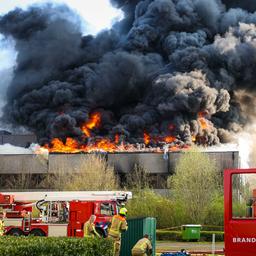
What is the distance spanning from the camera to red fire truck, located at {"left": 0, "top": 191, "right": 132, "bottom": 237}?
33125 mm

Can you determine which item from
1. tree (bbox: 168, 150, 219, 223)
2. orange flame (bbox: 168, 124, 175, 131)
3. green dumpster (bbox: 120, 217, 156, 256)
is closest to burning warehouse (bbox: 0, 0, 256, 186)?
orange flame (bbox: 168, 124, 175, 131)

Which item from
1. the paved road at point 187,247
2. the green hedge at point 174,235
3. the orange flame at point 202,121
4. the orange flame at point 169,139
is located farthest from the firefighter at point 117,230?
the orange flame at point 202,121

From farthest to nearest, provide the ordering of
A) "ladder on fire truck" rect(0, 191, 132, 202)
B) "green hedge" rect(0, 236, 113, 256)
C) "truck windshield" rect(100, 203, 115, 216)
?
"ladder on fire truck" rect(0, 191, 132, 202), "truck windshield" rect(100, 203, 115, 216), "green hedge" rect(0, 236, 113, 256)

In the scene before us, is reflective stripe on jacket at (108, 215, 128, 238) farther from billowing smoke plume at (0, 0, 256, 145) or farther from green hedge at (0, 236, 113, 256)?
billowing smoke plume at (0, 0, 256, 145)

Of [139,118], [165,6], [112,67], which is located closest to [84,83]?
[112,67]

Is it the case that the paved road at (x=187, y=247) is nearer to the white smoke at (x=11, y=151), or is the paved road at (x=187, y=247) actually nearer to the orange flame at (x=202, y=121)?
the white smoke at (x=11, y=151)

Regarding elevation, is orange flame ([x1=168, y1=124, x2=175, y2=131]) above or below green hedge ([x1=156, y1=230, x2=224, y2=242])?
above

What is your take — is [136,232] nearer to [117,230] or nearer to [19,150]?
[117,230]

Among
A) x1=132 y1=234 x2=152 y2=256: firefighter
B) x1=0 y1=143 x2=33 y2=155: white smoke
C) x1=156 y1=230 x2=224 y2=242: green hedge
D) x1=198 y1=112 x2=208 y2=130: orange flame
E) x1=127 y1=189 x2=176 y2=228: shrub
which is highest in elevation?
x1=198 y1=112 x2=208 y2=130: orange flame

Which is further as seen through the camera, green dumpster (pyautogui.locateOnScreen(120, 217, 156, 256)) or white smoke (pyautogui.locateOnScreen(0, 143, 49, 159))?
white smoke (pyautogui.locateOnScreen(0, 143, 49, 159))

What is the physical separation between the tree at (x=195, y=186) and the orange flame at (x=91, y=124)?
3471 centimetres

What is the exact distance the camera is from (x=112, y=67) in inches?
3356

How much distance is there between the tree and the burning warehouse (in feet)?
74.7

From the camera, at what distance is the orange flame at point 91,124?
85.4 m
